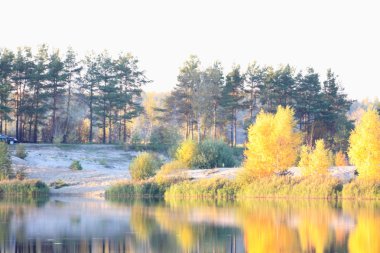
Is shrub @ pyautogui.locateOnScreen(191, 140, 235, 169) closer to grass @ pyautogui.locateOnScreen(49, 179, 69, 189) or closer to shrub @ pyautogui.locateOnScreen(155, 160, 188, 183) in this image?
shrub @ pyautogui.locateOnScreen(155, 160, 188, 183)

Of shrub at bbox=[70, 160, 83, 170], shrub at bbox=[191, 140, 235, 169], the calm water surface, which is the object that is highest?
shrub at bbox=[191, 140, 235, 169]

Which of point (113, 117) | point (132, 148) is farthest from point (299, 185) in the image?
point (113, 117)

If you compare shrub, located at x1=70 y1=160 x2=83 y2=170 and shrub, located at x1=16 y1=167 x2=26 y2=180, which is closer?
shrub, located at x1=16 y1=167 x2=26 y2=180

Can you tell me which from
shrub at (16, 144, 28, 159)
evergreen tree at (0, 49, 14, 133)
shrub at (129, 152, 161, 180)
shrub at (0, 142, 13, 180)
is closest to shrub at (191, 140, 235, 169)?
shrub at (129, 152, 161, 180)

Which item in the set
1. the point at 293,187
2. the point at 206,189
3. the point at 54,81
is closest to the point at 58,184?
the point at 206,189

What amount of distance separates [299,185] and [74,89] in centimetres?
4041

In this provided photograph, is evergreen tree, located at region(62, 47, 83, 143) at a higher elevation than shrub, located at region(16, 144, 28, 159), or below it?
higher

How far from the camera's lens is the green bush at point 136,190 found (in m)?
49.5

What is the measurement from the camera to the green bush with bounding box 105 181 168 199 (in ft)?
162

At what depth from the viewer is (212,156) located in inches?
2362

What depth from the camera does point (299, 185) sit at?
1838 inches

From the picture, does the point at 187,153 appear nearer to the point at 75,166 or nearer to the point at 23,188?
the point at 75,166

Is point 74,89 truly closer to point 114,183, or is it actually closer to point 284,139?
point 114,183

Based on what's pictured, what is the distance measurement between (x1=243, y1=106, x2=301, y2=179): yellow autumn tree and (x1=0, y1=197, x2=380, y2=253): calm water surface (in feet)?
17.6
